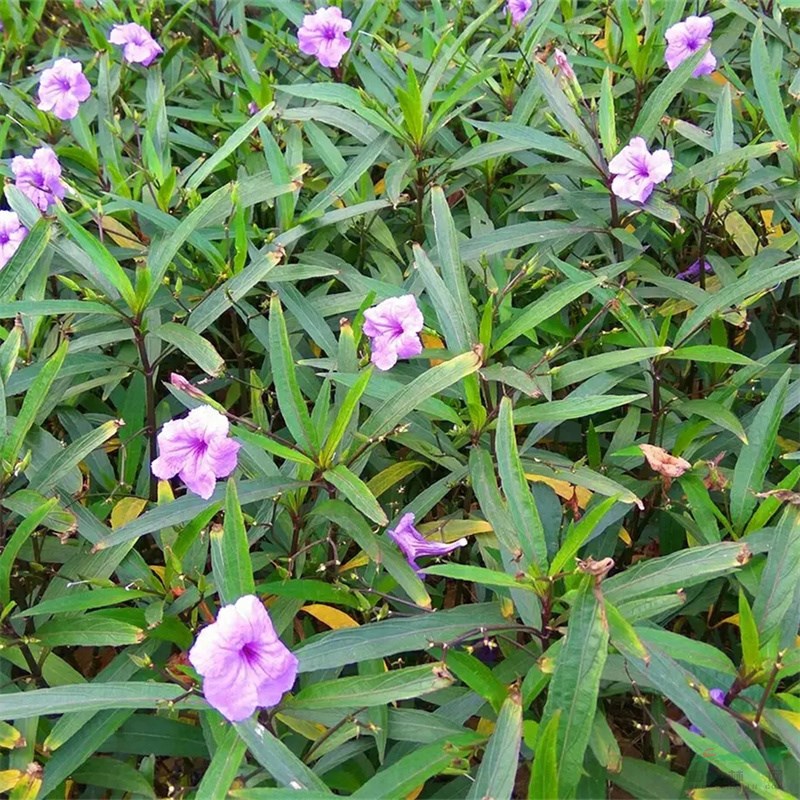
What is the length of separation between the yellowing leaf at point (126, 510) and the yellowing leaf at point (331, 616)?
0.34 meters

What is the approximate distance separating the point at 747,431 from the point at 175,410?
100 centimetres

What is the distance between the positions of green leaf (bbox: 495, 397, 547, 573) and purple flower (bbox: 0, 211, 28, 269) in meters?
1.02

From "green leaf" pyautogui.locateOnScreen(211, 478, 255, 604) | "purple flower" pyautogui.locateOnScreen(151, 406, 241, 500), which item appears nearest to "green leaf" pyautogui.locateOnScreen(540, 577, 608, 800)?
"green leaf" pyautogui.locateOnScreen(211, 478, 255, 604)

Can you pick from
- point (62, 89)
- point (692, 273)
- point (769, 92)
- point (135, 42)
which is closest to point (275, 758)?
point (692, 273)

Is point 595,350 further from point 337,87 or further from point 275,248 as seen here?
point 337,87

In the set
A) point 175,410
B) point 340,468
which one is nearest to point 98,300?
point 175,410

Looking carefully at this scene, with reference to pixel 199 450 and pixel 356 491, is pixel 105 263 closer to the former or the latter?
pixel 199 450

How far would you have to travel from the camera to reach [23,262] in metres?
1.46

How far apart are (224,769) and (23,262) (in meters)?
0.96

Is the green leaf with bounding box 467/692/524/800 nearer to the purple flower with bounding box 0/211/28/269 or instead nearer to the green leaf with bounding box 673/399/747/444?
the green leaf with bounding box 673/399/747/444

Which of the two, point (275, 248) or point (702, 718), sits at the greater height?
point (275, 248)

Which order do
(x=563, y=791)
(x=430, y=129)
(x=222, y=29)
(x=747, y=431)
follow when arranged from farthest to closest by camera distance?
(x=222, y=29), (x=430, y=129), (x=747, y=431), (x=563, y=791)

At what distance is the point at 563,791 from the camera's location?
885 millimetres

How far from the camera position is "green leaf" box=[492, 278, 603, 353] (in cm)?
131
